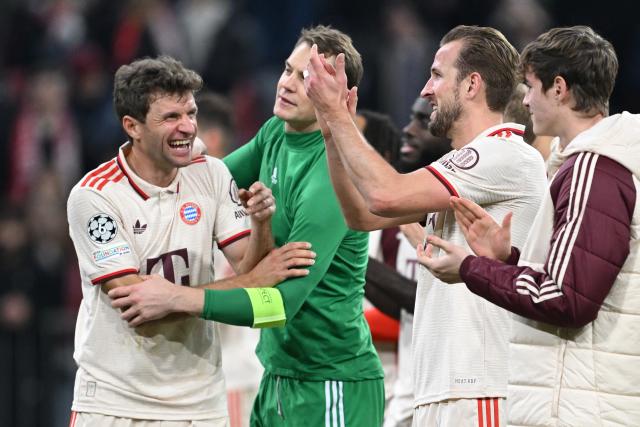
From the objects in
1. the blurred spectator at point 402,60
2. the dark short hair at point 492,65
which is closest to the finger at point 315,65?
the dark short hair at point 492,65

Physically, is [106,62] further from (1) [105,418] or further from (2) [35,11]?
(1) [105,418]

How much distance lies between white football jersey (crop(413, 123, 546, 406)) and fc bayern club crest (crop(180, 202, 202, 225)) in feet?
3.25

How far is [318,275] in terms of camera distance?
16.5 ft

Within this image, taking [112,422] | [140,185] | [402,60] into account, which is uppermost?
[402,60]

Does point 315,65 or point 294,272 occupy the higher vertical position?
point 315,65

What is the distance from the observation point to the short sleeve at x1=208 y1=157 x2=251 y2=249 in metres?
5.05

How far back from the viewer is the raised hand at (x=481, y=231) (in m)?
3.94

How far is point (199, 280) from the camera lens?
496 cm

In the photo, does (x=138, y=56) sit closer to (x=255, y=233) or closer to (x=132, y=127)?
(x=132, y=127)

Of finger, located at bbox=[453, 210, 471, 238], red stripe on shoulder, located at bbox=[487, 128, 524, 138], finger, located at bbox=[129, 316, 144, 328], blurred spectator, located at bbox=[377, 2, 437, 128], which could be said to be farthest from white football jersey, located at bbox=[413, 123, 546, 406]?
blurred spectator, located at bbox=[377, 2, 437, 128]

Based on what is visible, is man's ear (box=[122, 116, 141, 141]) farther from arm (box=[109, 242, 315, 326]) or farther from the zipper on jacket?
the zipper on jacket

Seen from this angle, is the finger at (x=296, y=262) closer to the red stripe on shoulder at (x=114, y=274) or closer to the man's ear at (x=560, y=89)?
the red stripe on shoulder at (x=114, y=274)

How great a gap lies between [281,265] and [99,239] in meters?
0.73

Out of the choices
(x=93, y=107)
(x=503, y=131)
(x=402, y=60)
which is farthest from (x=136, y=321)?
(x=93, y=107)
